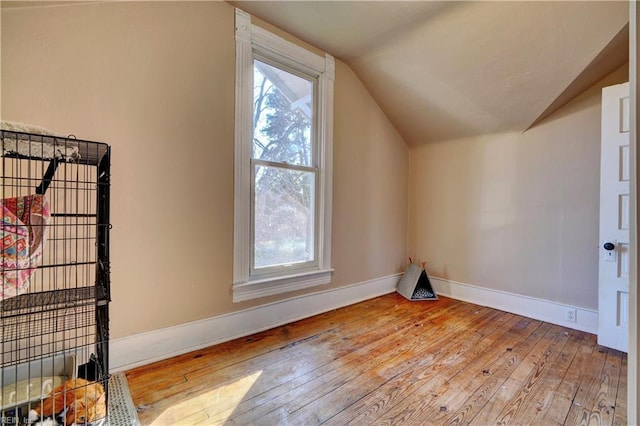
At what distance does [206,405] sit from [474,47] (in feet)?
10.1

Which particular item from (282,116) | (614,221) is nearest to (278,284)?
(282,116)

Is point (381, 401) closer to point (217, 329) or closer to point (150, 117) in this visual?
point (217, 329)

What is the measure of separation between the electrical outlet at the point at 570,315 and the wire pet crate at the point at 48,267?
3.39 m

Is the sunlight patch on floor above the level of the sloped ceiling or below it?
below

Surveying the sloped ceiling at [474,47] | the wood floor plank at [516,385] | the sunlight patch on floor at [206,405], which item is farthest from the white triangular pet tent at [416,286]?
the sunlight patch on floor at [206,405]

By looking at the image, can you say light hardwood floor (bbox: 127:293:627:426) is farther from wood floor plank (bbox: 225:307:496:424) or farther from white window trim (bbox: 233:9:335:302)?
white window trim (bbox: 233:9:335:302)

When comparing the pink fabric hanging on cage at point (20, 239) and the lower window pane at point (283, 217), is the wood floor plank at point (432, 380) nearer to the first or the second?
the lower window pane at point (283, 217)

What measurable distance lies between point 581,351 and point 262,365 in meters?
2.31

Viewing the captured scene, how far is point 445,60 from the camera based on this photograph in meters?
2.50

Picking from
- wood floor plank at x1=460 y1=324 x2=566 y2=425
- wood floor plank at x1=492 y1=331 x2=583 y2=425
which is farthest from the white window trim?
wood floor plank at x1=492 y1=331 x2=583 y2=425

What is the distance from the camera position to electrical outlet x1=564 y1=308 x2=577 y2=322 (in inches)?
98.3

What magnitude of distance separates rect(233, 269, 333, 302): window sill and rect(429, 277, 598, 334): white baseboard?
154cm

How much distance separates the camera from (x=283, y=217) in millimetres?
2590

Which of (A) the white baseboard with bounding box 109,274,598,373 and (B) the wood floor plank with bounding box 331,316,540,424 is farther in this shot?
(A) the white baseboard with bounding box 109,274,598,373
